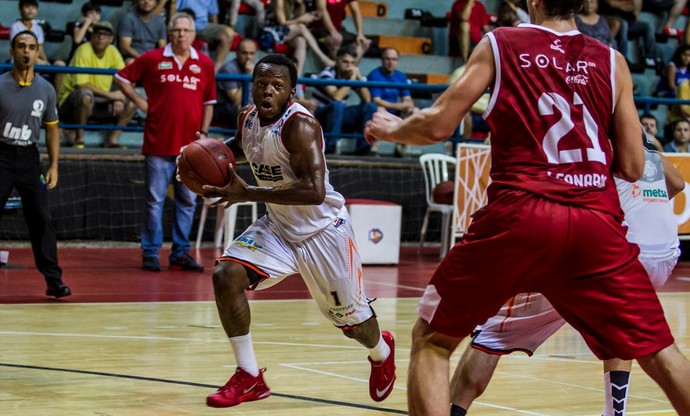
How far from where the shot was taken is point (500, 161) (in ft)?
12.8

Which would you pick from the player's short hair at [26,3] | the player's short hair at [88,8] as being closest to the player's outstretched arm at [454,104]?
the player's short hair at [26,3]

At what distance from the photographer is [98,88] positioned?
42.2 feet

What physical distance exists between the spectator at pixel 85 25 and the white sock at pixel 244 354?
27.4 feet

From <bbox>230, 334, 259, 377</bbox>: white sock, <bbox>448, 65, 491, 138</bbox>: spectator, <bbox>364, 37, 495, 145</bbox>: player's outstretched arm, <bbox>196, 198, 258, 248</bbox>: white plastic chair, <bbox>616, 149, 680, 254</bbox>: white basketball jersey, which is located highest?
<bbox>364, 37, 495, 145</bbox>: player's outstretched arm

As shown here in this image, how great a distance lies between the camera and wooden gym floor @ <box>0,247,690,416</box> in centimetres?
549

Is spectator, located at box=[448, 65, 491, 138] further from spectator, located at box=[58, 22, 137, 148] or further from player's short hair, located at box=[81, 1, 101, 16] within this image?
player's short hair, located at box=[81, 1, 101, 16]

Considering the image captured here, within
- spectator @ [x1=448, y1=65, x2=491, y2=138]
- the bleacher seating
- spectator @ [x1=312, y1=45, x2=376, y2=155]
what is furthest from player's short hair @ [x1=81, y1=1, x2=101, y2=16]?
spectator @ [x1=448, y1=65, x2=491, y2=138]

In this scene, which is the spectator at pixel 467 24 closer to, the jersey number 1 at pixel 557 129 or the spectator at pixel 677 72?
the spectator at pixel 677 72

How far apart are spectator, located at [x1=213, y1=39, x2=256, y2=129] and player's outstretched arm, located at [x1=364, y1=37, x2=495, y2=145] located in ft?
31.4

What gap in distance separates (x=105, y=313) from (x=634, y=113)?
5.33m

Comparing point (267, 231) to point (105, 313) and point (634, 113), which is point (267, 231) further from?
point (105, 313)

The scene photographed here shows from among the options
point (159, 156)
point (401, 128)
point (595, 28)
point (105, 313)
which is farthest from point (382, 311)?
point (595, 28)

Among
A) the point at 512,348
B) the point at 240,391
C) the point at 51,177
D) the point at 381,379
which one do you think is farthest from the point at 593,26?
the point at 512,348

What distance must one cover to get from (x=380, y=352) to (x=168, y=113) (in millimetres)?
5630
